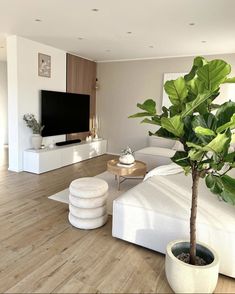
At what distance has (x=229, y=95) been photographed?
541cm

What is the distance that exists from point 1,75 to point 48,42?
357 centimetres

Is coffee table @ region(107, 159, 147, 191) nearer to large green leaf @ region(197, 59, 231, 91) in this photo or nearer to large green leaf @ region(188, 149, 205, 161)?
large green leaf @ region(188, 149, 205, 161)

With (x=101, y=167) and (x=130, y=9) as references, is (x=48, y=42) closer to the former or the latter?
(x=130, y=9)

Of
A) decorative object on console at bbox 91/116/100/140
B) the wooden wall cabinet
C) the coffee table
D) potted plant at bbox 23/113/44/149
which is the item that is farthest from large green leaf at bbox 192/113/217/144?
decorative object on console at bbox 91/116/100/140

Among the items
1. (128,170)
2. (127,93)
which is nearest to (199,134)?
(128,170)

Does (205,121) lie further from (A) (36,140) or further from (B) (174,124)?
(A) (36,140)

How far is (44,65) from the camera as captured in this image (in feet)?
16.9

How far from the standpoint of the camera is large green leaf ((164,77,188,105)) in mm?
1411

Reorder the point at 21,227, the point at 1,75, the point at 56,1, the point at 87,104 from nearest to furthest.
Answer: the point at 21,227, the point at 56,1, the point at 87,104, the point at 1,75

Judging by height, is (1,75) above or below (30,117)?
above

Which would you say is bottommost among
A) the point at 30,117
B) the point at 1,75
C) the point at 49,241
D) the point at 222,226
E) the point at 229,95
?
the point at 49,241

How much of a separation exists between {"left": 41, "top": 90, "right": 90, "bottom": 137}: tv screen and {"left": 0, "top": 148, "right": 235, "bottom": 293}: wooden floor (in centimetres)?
239

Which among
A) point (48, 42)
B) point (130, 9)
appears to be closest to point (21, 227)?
point (130, 9)

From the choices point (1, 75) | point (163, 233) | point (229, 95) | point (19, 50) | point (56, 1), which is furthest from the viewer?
point (1, 75)
